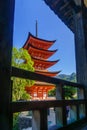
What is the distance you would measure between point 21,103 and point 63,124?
0.72 meters

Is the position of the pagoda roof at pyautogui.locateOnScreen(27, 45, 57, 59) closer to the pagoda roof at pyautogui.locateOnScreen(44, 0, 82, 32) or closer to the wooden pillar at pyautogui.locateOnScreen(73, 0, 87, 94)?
the pagoda roof at pyautogui.locateOnScreen(44, 0, 82, 32)

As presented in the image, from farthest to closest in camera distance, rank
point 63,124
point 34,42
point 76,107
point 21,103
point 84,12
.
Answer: point 34,42 → point 84,12 → point 76,107 → point 63,124 → point 21,103

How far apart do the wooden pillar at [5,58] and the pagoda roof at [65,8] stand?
1.75 metres

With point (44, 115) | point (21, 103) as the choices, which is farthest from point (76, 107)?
point (21, 103)

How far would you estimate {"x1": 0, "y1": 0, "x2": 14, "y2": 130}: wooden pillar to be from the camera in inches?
34.6

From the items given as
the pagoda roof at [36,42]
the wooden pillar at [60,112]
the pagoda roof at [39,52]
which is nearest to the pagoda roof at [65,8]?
the wooden pillar at [60,112]

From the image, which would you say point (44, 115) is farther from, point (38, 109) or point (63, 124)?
point (63, 124)

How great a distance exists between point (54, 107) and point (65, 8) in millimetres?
1925

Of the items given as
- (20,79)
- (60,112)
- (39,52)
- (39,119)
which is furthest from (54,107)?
(39,52)

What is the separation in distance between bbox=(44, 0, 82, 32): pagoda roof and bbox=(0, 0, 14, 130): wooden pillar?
1746 mm

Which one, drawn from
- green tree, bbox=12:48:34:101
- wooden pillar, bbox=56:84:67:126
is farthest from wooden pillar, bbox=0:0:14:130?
green tree, bbox=12:48:34:101

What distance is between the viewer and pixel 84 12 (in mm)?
2611

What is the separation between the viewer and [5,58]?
93 centimetres

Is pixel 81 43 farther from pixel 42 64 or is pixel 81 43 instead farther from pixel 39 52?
pixel 39 52
